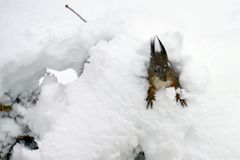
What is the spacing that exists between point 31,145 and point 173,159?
865 millimetres

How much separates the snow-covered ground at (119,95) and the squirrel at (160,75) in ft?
0.12

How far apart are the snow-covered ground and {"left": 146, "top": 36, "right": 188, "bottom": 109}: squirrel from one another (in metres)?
0.04

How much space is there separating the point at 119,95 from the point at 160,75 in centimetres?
26

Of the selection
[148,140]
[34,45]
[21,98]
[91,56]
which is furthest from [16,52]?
[148,140]

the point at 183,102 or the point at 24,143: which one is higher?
the point at 183,102

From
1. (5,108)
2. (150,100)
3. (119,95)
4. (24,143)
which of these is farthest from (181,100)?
(5,108)

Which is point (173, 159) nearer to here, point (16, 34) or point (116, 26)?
point (116, 26)

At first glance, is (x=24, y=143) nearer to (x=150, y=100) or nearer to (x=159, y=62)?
(x=150, y=100)

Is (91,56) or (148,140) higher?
(91,56)

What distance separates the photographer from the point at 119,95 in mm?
1916

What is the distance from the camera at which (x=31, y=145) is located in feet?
6.74

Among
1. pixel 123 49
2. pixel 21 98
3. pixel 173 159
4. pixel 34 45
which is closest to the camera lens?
pixel 173 159

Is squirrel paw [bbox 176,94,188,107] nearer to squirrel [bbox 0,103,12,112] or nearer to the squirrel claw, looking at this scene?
the squirrel claw

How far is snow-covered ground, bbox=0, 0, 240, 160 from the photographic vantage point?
70.8 inches
